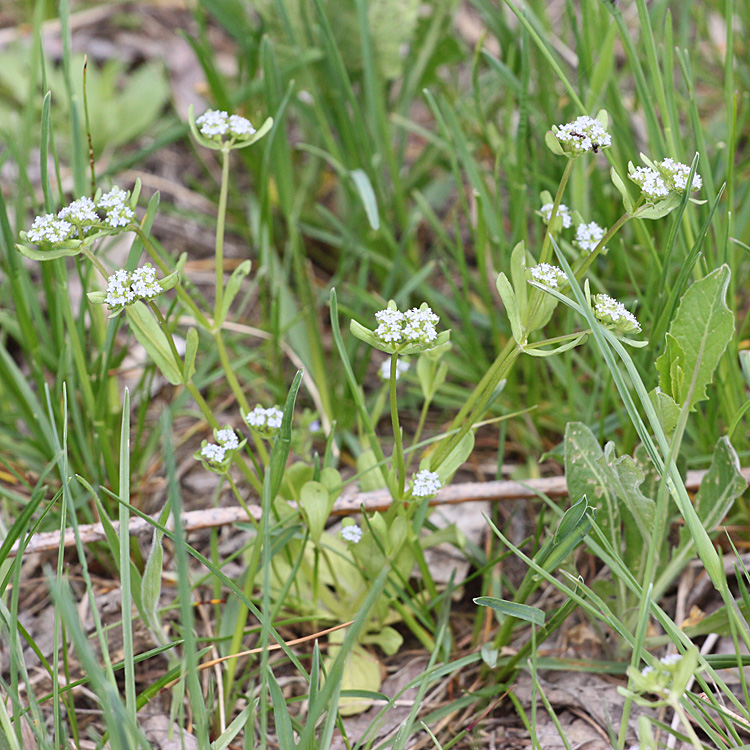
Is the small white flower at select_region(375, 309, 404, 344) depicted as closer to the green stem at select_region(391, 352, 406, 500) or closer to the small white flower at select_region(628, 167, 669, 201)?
the green stem at select_region(391, 352, 406, 500)

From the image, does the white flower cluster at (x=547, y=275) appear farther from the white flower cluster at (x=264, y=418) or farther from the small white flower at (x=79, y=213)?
the small white flower at (x=79, y=213)

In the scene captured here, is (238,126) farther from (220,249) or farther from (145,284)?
(145,284)

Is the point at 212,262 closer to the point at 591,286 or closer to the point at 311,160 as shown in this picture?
the point at 311,160

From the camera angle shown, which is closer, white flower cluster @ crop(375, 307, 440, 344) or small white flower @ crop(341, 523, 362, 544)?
white flower cluster @ crop(375, 307, 440, 344)

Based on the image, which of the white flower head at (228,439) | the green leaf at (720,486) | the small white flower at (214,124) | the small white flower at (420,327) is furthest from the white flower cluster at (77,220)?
the green leaf at (720,486)

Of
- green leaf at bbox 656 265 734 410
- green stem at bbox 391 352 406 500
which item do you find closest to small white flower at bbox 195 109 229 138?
green stem at bbox 391 352 406 500

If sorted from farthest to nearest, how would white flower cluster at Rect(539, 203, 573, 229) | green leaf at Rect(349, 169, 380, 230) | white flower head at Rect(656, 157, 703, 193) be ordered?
green leaf at Rect(349, 169, 380, 230)
white flower cluster at Rect(539, 203, 573, 229)
white flower head at Rect(656, 157, 703, 193)
